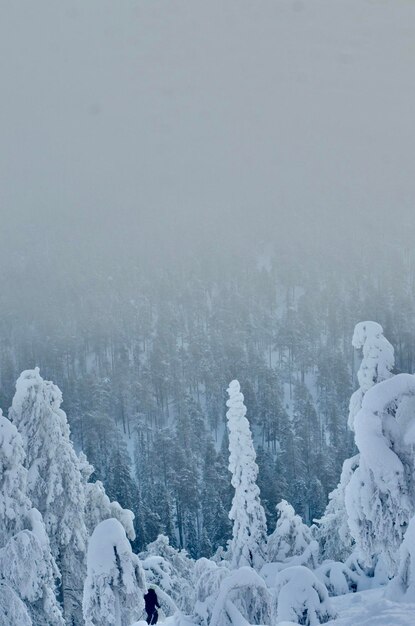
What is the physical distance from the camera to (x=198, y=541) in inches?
3937

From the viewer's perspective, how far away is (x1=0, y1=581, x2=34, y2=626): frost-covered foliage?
22.6 meters

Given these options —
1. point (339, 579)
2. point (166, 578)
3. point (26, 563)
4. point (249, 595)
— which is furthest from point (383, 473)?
point (339, 579)

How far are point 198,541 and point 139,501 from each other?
838 centimetres

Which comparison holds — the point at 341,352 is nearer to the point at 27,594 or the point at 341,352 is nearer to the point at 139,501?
the point at 139,501

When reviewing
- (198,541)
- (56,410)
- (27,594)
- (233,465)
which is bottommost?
(198,541)

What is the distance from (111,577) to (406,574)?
6422mm

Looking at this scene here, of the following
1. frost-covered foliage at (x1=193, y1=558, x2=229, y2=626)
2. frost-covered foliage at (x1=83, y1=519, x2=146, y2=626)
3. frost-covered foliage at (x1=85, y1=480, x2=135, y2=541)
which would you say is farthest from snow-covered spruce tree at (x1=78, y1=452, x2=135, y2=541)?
frost-covered foliage at (x1=83, y1=519, x2=146, y2=626)

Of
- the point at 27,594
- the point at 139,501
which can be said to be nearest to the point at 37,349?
the point at 139,501

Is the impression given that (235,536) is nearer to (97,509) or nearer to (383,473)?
(97,509)

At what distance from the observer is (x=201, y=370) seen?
147m

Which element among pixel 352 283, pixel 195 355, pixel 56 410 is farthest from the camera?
pixel 352 283

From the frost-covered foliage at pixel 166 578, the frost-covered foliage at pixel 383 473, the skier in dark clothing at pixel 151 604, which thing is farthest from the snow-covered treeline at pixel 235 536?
the skier in dark clothing at pixel 151 604

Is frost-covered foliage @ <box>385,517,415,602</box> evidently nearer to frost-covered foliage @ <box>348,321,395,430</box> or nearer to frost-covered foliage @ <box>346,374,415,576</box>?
frost-covered foliage @ <box>346,374,415,576</box>

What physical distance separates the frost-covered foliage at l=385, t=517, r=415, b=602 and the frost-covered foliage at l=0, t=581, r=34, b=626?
1156 cm
